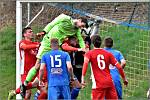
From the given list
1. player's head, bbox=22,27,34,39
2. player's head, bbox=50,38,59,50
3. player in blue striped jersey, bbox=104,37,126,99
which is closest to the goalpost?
player's head, bbox=22,27,34,39

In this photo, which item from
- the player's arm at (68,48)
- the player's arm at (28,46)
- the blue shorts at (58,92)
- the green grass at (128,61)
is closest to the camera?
the blue shorts at (58,92)

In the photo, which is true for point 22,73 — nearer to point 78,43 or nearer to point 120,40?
point 78,43

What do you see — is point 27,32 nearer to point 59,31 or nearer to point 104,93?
point 59,31

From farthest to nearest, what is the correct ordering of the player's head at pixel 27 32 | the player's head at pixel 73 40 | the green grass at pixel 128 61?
A: the green grass at pixel 128 61, the player's head at pixel 27 32, the player's head at pixel 73 40

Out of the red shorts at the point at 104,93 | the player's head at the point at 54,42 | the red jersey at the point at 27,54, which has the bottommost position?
the red shorts at the point at 104,93

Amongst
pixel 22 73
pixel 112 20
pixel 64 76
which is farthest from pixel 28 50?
pixel 112 20

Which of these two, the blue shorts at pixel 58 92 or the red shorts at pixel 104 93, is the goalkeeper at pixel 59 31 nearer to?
the blue shorts at pixel 58 92

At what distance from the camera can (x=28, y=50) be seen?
17.0 metres

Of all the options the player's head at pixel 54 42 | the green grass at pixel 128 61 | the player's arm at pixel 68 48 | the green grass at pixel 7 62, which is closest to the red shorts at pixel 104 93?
the player's head at pixel 54 42

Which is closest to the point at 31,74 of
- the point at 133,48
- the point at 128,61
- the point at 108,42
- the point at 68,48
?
the point at 68,48

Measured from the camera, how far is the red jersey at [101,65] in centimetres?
1458

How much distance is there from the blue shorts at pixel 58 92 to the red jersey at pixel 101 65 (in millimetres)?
585

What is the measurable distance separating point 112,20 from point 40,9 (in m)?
2.10

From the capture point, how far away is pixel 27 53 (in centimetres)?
1706
